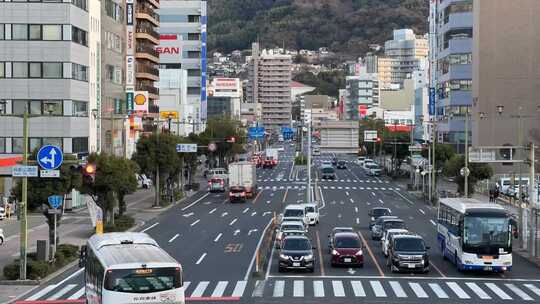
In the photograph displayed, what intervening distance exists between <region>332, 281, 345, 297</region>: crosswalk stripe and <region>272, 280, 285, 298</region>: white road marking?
202cm

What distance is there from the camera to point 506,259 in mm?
40656

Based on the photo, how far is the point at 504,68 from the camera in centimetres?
10950

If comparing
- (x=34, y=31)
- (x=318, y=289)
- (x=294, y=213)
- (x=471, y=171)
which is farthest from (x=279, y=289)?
(x=471, y=171)

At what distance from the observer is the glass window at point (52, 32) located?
240 feet

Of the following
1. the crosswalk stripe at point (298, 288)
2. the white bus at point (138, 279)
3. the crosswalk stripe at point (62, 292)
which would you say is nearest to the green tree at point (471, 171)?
the crosswalk stripe at point (298, 288)

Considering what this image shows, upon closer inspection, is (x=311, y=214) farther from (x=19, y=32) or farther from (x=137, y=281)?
(x=137, y=281)

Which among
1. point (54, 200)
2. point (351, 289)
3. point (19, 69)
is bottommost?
point (351, 289)

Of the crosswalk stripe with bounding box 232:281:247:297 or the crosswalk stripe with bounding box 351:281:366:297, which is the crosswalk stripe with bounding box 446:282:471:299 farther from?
the crosswalk stripe with bounding box 232:281:247:297

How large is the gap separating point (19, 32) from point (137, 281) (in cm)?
5266

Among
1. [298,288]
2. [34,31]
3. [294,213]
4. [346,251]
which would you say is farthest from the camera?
[34,31]

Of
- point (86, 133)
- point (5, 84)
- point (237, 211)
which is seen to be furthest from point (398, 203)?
point (5, 84)

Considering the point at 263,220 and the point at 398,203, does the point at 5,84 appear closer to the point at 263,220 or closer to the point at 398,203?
the point at 263,220

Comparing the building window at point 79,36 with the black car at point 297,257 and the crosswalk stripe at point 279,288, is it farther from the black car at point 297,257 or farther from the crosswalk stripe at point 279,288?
the crosswalk stripe at point 279,288

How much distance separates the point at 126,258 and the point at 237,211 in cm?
5276
